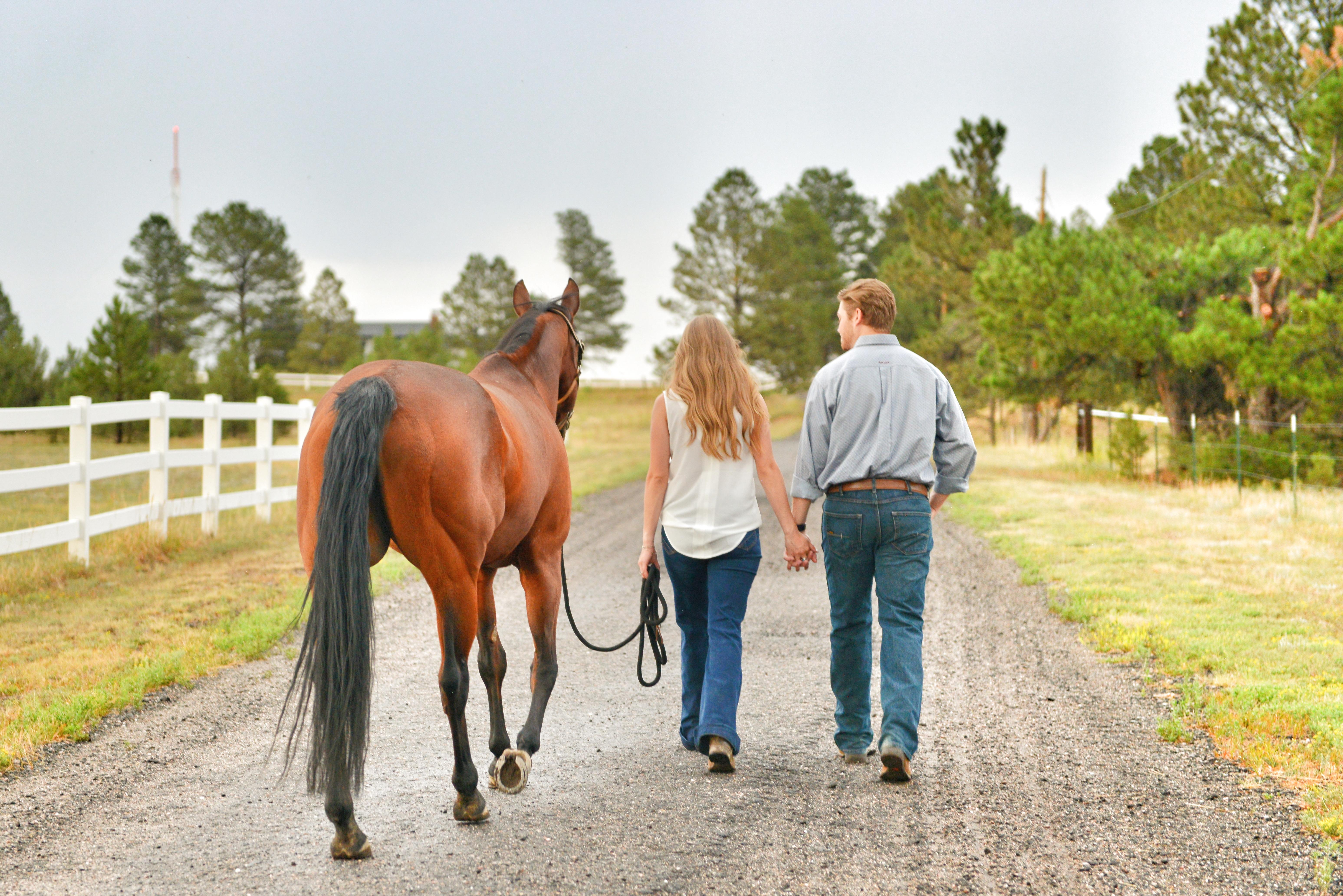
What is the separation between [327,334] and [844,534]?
62439 mm

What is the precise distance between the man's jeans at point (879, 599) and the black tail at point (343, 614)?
1.84 m

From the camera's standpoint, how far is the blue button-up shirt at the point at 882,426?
13.2ft

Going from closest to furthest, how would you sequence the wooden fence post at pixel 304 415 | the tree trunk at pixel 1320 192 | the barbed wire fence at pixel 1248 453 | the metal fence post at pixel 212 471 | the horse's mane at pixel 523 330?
the horse's mane at pixel 523 330, the metal fence post at pixel 212 471, the wooden fence post at pixel 304 415, the barbed wire fence at pixel 1248 453, the tree trunk at pixel 1320 192

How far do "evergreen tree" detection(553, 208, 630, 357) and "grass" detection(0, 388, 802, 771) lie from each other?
49.4m

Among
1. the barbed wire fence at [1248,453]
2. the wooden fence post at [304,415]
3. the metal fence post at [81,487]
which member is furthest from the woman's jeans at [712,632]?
the barbed wire fence at [1248,453]

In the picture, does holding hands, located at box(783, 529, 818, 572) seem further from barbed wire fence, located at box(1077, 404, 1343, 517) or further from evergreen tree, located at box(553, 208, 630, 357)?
evergreen tree, located at box(553, 208, 630, 357)

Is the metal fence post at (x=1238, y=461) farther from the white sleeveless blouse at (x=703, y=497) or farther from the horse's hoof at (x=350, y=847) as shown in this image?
the horse's hoof at (x=350, y=847)

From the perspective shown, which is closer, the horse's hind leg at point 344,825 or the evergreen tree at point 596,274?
the horse's hind leg at point 344,825

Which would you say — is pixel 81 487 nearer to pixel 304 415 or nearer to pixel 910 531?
pixel 304 415

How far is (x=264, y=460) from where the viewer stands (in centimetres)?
1097

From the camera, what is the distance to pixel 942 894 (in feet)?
9.50

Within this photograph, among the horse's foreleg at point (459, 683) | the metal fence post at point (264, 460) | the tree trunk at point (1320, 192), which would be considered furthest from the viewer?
the tree trunk at point (1320, 192)

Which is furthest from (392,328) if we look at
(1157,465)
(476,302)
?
(1157,465)

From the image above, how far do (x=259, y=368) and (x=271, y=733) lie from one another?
86.2 feet
